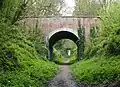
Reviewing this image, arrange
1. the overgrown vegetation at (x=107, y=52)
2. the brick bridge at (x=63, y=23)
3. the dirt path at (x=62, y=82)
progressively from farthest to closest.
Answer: the brick bridge at (x=63, y=23) → the overgrown vegetation at (x=107, y=52) → the dirt path at (x=62, y=82)

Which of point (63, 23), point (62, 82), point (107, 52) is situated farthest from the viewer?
point (63, 23)

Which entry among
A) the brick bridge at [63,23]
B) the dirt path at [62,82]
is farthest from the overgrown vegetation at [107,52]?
the brick bridge at [63,23]

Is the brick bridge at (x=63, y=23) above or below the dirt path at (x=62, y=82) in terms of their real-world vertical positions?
above

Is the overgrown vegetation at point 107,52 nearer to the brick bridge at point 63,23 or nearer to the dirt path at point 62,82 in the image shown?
the dirt path at point 62,82

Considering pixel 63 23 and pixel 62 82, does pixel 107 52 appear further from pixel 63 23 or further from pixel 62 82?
pixel 63 23

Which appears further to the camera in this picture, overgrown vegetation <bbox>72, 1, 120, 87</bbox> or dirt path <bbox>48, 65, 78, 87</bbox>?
overgrown vegetation <bbox>72, 1, 120, 87</bbox>

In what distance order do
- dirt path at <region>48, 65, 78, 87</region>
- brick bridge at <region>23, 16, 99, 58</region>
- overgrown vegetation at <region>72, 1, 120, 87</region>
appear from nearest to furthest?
1. dirt path at <region>48, 65, 78, 87</region>
2. overgrown vegetation at <region>72, 1, 120, 87</region>
3. brick bridge at <region>23, 16, 99, 58</region>

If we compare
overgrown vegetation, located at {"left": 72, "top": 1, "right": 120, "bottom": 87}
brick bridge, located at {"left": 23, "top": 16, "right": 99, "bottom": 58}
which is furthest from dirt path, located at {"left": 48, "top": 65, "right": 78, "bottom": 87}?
brick bridge, located at {"left": 23, "top": 16, "right": 99, "bottom": 58}

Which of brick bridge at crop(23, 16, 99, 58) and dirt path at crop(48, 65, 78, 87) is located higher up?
brick bridge at crop(23, 16, 99, 58)

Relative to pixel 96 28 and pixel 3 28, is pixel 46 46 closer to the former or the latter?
pixel 96 28

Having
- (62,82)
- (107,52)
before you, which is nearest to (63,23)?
(107,52)

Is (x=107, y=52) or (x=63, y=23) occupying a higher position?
(x=63, y=23)

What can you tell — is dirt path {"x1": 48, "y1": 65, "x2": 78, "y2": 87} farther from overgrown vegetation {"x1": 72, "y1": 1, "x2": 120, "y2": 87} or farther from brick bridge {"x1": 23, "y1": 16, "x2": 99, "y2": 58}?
brick bridge {"x1": 23, "y1": 16, "x2": 99, "y2": 58}

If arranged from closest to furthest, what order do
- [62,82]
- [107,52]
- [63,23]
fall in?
1. [62,82]
2. [107,52]
3. [63,23]
